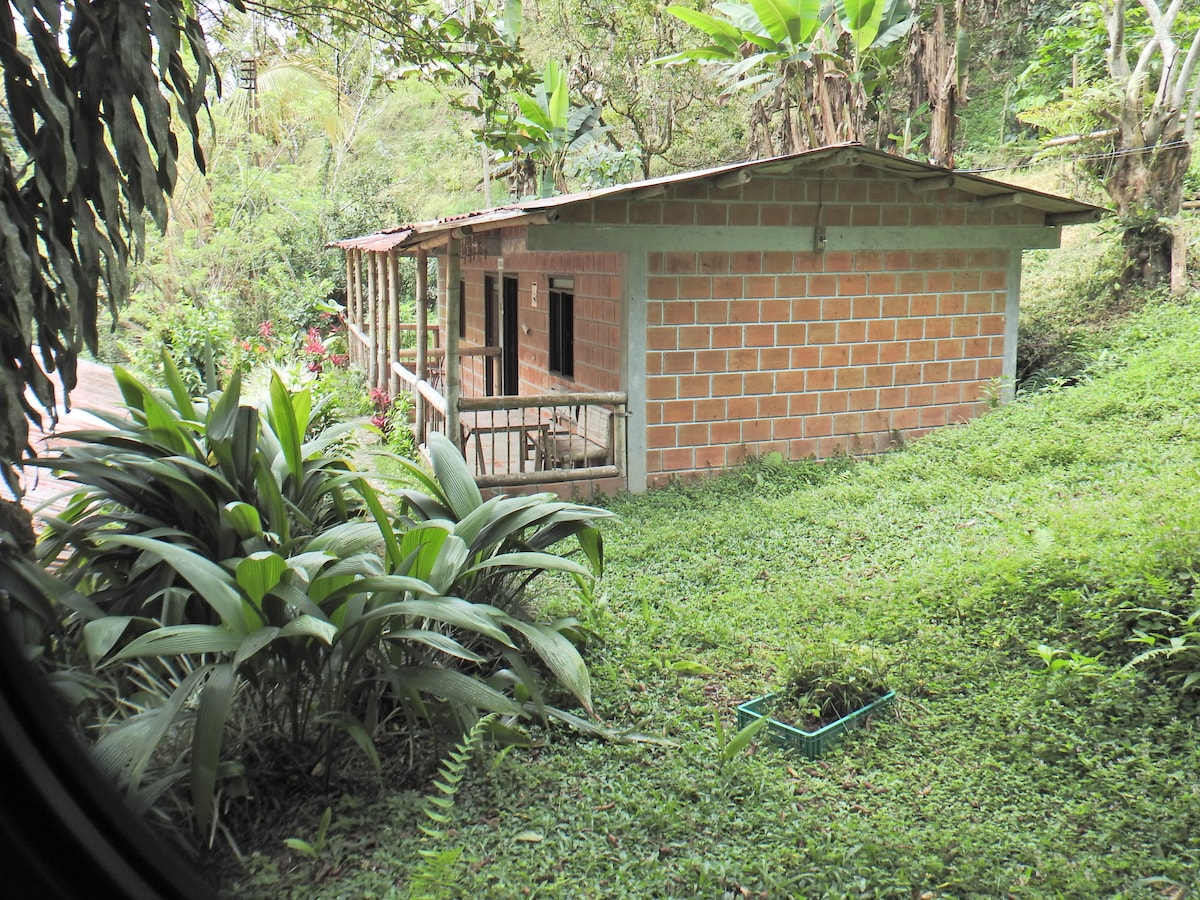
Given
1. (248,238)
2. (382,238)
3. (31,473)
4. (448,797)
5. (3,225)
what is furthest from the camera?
(248,238)

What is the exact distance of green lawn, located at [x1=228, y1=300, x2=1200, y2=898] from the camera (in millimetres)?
3574

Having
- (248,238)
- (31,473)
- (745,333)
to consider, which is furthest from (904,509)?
(248,238)

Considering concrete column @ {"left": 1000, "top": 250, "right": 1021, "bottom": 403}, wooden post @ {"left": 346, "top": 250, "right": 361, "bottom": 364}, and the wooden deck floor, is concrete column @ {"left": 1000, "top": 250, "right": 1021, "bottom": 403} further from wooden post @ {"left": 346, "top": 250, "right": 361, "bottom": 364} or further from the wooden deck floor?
wooden post @ {"left": 346, "top": 250, "right": 361, "bottom": 364}

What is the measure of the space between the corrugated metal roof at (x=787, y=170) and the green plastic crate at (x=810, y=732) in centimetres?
497

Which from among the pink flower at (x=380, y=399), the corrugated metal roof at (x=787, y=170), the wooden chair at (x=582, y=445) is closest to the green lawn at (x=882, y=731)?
the wooden chair at (x=582, y=445)

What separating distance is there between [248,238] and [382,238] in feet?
42.4

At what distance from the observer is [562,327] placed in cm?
1214

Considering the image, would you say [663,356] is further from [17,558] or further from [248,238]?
[248,238]

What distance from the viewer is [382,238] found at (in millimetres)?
13445

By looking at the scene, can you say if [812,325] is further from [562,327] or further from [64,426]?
[64,426]

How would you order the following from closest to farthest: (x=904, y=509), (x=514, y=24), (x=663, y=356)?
(x=904, y=509) < (x=663, y=356) < (x=514, y=24)

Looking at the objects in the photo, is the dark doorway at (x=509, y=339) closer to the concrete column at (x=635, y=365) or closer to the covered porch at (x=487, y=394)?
the covered porch at (x=487, y=394)

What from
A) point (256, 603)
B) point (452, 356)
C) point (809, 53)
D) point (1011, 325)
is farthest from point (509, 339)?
point (256, 603)

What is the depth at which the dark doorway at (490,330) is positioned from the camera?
1596 cm
